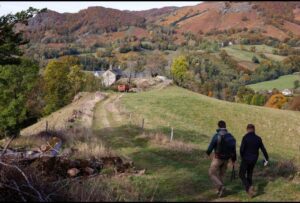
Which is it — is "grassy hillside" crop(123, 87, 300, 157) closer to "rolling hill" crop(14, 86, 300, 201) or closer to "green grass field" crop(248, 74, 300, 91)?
"rolling hill" crop(14, 86, 300, 201)

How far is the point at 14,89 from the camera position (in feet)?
131

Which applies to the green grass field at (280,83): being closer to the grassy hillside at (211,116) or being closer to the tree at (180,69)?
the tree at (180,69)

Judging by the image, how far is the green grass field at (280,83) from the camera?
123m

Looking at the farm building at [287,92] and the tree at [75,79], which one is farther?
the farm building at [287,92]

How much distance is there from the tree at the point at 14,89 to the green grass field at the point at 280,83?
94277 millimetres

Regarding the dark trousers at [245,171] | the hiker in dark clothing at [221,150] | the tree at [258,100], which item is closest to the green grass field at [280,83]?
the tree at [258,100]

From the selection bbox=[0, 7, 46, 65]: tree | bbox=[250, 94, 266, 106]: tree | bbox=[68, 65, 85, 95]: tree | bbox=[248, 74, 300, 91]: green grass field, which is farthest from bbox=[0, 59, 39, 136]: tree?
bbox=[248, 74, 300, 91]: green grass field

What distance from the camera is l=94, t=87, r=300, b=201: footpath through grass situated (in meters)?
13.1

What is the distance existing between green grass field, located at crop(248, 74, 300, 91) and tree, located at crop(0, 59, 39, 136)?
94277 millimetres

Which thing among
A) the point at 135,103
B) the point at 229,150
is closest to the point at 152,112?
the point at 135,103

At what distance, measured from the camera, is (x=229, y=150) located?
12102mm

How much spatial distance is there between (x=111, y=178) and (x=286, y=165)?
7506mm

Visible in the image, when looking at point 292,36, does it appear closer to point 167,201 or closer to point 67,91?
point 67,91

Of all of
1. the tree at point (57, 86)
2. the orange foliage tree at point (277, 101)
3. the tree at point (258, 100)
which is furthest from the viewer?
the tree at point (258, 100)
